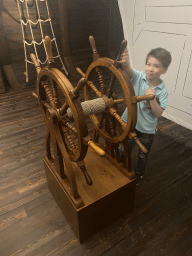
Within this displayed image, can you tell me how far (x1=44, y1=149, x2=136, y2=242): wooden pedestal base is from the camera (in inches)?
47.3

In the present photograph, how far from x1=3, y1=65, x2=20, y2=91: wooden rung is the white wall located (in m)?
2.19

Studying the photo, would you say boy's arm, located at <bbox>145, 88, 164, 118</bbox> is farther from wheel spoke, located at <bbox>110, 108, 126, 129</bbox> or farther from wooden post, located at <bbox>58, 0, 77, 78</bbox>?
wooden post, located at <bbox>58, 0, 77, 78</bbox>

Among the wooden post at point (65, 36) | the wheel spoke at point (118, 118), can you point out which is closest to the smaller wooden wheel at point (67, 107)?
the wheel spoke at point (118, 118)

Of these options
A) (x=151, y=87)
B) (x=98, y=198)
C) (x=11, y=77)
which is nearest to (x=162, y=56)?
(x=151, y=87)

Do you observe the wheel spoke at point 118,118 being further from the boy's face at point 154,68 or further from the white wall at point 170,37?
the white wall at point 170,37

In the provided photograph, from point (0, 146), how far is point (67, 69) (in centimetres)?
257

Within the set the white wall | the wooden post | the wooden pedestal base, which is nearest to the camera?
the wooden pedestal base

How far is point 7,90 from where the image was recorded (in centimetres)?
359

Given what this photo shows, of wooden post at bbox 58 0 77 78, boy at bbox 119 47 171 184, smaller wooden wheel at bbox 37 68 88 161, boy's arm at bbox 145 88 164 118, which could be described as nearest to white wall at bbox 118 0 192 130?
boy at bbox 119 47 171 184

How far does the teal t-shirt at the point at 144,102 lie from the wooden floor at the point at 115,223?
1.85ft

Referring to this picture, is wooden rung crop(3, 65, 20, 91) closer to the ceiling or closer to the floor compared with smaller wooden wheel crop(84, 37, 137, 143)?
closer to the floor

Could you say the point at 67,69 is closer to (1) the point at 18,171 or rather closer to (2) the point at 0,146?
(2) the point at 0,146

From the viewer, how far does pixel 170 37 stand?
207 centimetres

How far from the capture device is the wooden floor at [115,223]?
4.26ft
